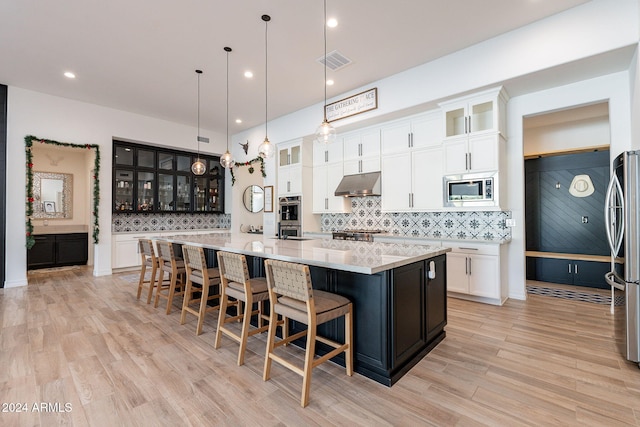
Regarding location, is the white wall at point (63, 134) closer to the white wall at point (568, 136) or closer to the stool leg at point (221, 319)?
the stool leg at point (221, 319)

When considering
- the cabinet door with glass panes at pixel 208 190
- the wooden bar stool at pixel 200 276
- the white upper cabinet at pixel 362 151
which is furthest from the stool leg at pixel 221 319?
the cabinet door with glass panes at pixel 208 190

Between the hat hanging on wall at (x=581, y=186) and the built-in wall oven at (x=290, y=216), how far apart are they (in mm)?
4786

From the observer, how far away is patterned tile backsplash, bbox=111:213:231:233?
659 centimetres

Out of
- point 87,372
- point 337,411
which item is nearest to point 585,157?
point 337,411

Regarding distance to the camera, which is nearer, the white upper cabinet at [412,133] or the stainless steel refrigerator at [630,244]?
the stainless steel refrigerator at [630,244]

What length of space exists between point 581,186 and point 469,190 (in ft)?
8.09

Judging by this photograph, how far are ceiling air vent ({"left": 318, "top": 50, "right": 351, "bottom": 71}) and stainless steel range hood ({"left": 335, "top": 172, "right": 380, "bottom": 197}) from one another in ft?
5.91

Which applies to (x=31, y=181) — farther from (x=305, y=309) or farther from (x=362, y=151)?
(x=305, y=309)

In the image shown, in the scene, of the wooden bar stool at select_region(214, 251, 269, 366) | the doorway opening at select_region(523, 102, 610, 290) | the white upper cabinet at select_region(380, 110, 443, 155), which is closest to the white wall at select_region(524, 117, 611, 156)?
the doorway opening at select_region(523, 102, 610, 290)

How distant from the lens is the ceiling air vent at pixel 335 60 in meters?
4.01

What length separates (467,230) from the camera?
452cm

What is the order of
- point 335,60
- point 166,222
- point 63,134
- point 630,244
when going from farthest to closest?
point 166,222, point 63,134, point 335,60, point 630,244

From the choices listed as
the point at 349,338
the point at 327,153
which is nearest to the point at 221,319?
the point at 349,338

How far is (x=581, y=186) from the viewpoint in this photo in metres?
4.90
